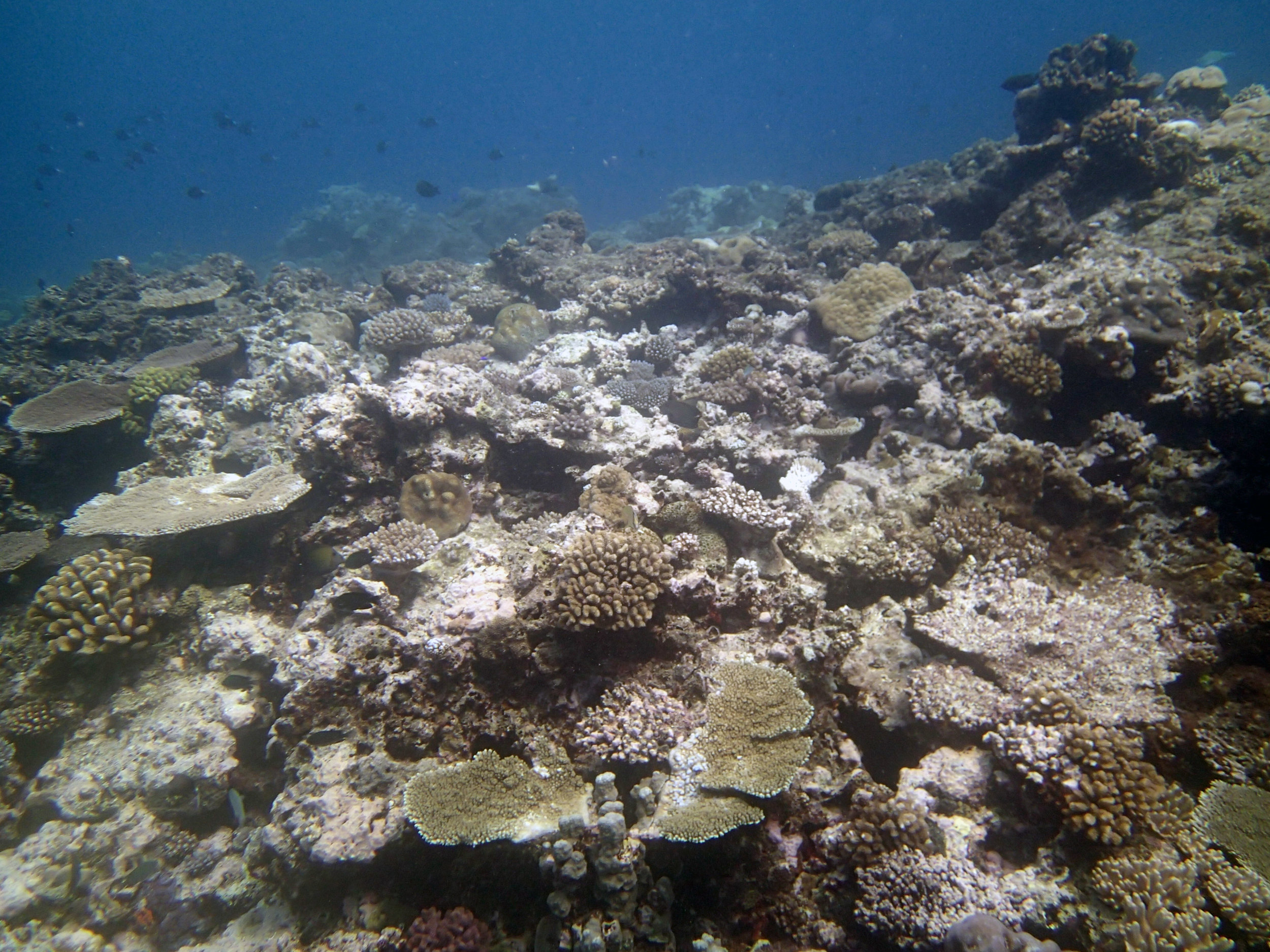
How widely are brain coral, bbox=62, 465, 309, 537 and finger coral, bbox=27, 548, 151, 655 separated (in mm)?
377

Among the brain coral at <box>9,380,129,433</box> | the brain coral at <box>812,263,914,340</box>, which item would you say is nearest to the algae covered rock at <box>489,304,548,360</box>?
the brain coral at <box>812,263,914,340</box>

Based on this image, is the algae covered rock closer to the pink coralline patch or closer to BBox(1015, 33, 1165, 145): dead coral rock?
the pink coralline patch

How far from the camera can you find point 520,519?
640 centimetres

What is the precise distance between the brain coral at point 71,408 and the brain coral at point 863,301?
36.4ft

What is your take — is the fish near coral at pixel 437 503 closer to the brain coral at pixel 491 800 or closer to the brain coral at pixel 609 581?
the brain coral at pixel 609 581

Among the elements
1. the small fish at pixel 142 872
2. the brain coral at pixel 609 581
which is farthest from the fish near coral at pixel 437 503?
the small fish at pixel 142 872

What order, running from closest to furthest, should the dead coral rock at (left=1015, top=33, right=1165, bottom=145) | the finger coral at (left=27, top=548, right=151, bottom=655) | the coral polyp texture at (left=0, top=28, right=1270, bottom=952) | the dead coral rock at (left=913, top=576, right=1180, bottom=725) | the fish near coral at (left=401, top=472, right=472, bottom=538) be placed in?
the coral polyp texture at (left=0, top=28, right=1270, bottom=952) → the dead coral rock at (left=913, top=576, right=1180, bottom=725) → the finger coral at (left=27, top=548, right=151, bottom=655) → the fish near coral at (left=401, top=472, right=472, bottom=538) → the dead coral rock at (left=1015, top=33, right=1165, bottom=145)

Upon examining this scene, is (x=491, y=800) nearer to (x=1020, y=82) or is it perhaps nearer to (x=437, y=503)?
(x=437, y=503)

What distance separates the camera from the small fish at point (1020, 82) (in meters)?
13.8

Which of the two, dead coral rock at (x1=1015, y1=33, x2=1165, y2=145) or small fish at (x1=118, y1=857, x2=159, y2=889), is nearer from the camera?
small fish at (x1=118, y1=857, x2=159, y2=889)

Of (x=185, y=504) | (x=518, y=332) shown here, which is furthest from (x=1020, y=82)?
(x=185, y=504)

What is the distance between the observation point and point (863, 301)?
8.73 meters

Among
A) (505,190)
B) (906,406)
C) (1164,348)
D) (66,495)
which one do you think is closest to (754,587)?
(906,406)

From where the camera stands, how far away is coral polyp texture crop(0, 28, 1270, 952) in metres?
3.57
